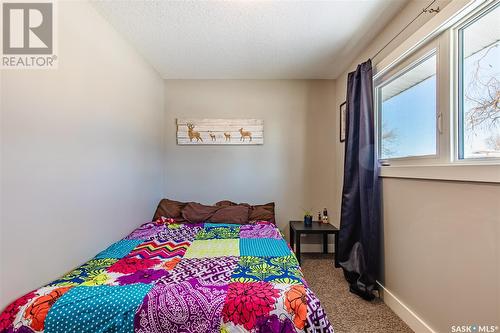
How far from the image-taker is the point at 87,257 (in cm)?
175

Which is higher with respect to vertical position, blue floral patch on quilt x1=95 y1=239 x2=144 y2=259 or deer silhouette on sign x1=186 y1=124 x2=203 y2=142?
deer silhouette on sign x1=186 y1=124 x2=203 y2=142

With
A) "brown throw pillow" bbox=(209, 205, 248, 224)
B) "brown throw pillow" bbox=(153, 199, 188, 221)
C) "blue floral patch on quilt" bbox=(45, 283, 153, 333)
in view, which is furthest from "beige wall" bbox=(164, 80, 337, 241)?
"blue floral patch on quilt" bbox=(45, 283, 153, 333)

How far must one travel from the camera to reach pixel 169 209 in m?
3.07

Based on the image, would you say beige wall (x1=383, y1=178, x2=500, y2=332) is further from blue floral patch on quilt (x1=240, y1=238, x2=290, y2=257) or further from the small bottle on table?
the small bottle on table

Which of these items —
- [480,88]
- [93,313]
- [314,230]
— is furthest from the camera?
[314,230]

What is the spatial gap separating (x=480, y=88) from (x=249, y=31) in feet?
5.61

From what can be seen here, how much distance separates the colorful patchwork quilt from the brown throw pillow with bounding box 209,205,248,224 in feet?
4.05

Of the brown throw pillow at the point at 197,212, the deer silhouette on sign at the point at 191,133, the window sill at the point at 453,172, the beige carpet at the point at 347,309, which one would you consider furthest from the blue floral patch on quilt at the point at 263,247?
the deer silhouette on sign at the point at 191,133

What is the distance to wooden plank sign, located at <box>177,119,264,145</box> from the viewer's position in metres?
3.30

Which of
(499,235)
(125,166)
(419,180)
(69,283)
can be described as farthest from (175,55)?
(499,235)

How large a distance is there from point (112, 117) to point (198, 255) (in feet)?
4.61

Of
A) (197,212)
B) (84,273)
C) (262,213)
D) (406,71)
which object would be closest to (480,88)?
(406,71)

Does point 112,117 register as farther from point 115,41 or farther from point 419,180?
point 419,180

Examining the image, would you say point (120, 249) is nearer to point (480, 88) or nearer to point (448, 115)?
point (448, 115)
